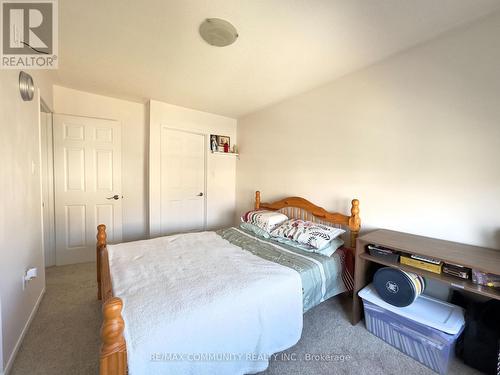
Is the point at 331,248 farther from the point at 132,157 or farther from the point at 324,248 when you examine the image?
the point at 132,157

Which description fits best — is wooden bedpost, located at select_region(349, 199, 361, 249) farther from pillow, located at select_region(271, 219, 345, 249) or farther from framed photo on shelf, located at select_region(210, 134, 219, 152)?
framed photo on shelf, located at select_region(210, 134, 219, 152)

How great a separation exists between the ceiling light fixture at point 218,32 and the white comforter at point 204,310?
185 cm

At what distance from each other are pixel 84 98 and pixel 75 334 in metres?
2.92

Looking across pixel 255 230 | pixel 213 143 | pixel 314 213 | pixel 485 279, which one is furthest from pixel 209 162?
pixel 485 279

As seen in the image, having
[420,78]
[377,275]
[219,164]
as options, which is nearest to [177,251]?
[377,275]

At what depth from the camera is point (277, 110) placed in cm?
331

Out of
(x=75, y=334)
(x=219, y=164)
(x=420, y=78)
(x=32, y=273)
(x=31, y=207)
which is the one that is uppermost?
(x=420, y=78)

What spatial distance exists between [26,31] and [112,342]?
2.36m

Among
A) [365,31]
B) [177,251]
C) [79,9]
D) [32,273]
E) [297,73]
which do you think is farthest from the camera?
[297,73]

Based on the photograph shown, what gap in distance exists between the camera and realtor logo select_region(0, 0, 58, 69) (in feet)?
5.08

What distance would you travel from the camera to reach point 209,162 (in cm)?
392

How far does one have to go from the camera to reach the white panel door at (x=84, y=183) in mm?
3012

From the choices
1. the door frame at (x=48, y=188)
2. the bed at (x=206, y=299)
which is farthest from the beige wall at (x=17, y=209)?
the door frame at (x=48, y=188)

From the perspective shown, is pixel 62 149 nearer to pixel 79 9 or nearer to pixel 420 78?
pixel 79 9
